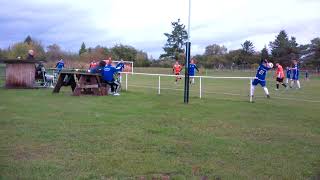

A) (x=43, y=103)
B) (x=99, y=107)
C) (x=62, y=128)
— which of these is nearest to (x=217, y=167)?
(x=62, y=128)

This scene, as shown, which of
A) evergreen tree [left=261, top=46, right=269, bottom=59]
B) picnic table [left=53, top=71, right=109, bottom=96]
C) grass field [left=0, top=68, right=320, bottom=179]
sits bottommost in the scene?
grass field [left=0, top=68, right=320, bottom=179]

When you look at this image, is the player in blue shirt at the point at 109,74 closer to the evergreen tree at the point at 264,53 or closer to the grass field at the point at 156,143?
the grass field at the point at 156,143

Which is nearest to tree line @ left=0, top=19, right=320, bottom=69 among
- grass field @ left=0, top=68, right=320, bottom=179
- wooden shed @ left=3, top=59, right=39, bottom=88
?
wooden shed @ left=3, top=59, right=39, bottom=88

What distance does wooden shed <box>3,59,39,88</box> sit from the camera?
78.8ft

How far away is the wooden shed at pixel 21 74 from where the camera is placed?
2403 centimetres

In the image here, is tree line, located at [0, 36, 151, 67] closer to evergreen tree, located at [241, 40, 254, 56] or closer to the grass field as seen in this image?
evergreen tree, located at [241, 40, 254, 56]

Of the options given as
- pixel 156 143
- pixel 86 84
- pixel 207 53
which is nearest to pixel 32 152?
pixel 156 143

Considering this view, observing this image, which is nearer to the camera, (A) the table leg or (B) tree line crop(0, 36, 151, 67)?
(A) the table leg

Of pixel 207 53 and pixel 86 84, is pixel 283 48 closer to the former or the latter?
pixel 207 53

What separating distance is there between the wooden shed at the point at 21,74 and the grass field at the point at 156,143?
354 inches

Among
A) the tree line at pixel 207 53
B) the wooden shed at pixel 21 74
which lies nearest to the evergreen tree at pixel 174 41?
the tree line at pixel 207 53

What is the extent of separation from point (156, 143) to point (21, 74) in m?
16.9

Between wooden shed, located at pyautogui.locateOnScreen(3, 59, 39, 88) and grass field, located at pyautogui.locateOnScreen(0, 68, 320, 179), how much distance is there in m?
8.98

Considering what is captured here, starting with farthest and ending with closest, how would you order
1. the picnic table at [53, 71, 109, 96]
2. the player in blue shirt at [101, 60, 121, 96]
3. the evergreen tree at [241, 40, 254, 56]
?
the evergreen tree at [241, 40, 254, 56] → the player in blue shirt at [101, 60, 121, 96] → the picnic table at [53, 71, 109, 96]
